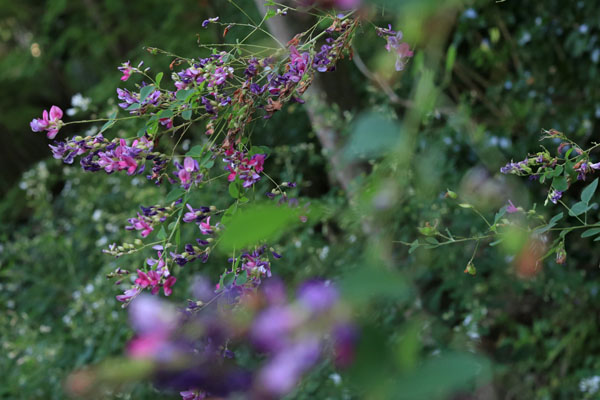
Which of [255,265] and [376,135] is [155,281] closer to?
[255,265]

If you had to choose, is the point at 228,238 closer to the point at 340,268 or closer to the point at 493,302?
the point at 340,268

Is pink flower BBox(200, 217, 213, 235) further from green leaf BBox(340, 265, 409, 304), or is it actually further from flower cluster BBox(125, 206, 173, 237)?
green leaf BBox(340, 265, 409, 304)

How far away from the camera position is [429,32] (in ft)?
1.72

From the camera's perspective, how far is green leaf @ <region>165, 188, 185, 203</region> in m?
0.94

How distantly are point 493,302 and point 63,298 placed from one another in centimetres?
241

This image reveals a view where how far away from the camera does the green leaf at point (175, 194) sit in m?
0.94

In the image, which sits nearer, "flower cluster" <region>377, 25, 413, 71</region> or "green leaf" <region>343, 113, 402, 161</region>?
"green leaf" <region>343, 113, 402, 161</region>

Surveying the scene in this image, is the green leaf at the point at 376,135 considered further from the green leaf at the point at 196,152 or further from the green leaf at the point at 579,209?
the green leaf at the point at 579,209

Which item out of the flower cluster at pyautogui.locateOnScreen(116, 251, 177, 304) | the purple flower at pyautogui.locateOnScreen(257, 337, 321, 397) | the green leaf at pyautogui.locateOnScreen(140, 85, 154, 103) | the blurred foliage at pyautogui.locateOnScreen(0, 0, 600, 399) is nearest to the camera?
the purple flower at pyautogui.locateOnScreen(257, 337, 321, 397)

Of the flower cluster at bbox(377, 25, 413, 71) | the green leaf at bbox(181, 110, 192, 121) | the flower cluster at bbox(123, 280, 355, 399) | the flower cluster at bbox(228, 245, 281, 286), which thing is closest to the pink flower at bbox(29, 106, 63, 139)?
the green leaf at bbox(181, 110, 192, 121)

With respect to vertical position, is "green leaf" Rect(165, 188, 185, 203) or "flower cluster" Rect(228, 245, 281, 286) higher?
"green leaf" Rect(165, 188, 185, 203)

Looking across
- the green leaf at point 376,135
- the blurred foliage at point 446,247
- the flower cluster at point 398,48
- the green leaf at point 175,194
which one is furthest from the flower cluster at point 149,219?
the blurred foliage at point 446,247

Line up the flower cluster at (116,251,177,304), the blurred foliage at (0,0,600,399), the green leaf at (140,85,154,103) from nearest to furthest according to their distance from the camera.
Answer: the flower cluster at (116,251,177,304)
the green leaf at (140,85,154,103)
the blurred foliage at (0,0,600,399)

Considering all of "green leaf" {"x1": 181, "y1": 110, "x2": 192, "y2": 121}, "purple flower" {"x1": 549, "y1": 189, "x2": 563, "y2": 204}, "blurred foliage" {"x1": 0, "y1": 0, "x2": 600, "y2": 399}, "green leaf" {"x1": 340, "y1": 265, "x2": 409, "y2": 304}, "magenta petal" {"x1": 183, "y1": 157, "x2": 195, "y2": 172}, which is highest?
"green leaf" {"x1": 181, "y1": 110, "x2": 192, "y2": 121}
